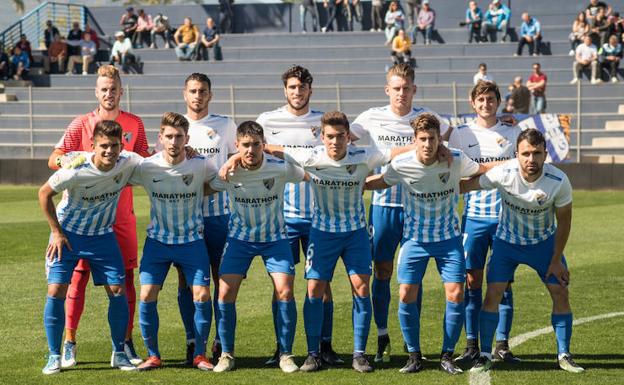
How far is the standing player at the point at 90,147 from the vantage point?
8727 millimetres

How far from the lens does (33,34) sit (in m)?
39.8

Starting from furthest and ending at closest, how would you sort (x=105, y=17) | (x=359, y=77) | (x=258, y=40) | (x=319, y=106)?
(x=105, y=17) < (x=258, y=40) < (x=359, y=77) < (x=319, y=106)

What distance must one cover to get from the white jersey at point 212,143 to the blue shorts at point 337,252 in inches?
32.8

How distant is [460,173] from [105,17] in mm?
32936

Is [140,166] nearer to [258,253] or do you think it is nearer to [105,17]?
[258,253]

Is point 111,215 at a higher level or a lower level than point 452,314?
higher

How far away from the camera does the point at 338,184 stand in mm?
8547

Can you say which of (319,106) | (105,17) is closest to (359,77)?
(319,106)

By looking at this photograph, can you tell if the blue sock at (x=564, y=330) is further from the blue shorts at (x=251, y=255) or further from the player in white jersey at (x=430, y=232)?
the blue shorts at (x=251, y=255)

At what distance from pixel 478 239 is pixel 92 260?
2974 mm

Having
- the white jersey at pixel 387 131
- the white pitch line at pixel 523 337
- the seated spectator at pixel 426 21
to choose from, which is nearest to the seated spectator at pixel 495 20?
the seated spectator at pixel 426 21

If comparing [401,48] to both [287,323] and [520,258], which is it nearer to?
[520,258]

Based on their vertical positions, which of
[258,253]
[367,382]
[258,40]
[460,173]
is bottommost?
[367,382]

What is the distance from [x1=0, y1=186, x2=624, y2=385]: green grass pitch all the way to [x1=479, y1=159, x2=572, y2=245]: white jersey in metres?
1.02
